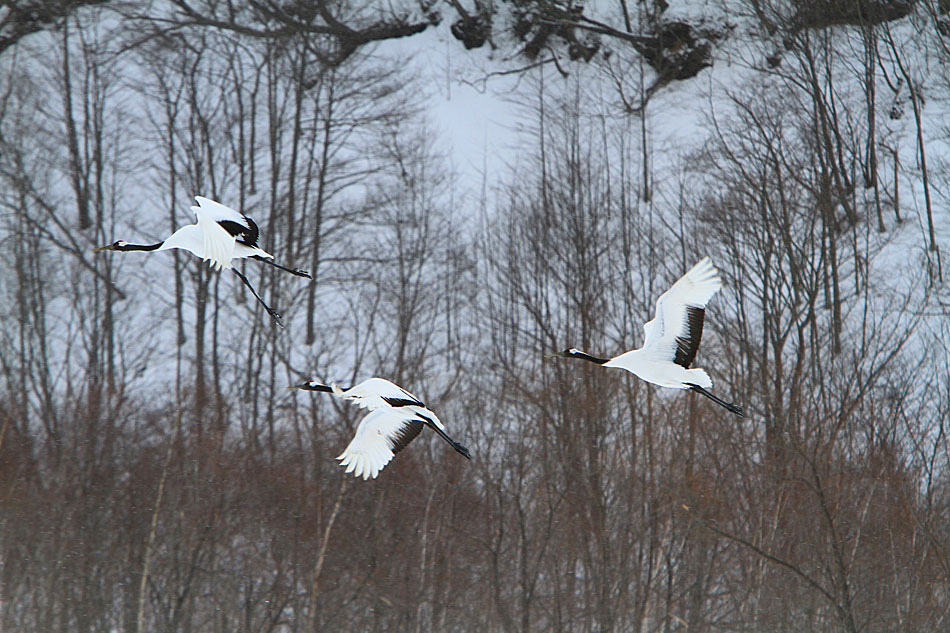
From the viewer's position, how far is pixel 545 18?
99.9 ft

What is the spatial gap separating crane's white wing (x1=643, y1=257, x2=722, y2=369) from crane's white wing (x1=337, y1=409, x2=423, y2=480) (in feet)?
10.0

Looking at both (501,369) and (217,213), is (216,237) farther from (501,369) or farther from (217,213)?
(501,369)

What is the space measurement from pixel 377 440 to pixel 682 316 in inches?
153

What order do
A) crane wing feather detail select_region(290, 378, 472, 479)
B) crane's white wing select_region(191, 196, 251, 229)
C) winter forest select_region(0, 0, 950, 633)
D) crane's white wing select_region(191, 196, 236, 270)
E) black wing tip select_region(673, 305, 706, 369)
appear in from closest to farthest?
crane's white wing select_region(191, 196, 236, 270) → black wing tip select_region(673, 305, 706, 369) → crane's white wing select_region(191, 196, 251, 229) → crane wing feather detail select_region(290, 378, 472, 479) → winter forest select_region(0, 0, 950, 633)

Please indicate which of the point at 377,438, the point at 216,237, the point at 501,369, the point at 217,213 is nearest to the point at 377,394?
the point at 377,438

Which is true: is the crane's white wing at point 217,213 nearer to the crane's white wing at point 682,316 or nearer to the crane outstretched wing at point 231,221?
the crane outstretched wing at point 231,221

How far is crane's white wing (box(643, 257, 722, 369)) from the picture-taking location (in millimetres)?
9555

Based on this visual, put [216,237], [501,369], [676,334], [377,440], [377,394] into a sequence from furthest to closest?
[501,369], [377,440], [377,394], [676,334], [216,237]

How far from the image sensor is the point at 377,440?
11656 mm

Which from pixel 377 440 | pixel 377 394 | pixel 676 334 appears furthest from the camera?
pixel 377 440

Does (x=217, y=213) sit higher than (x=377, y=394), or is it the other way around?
(x=217, y=213)

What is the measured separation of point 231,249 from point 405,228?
15.6 metres

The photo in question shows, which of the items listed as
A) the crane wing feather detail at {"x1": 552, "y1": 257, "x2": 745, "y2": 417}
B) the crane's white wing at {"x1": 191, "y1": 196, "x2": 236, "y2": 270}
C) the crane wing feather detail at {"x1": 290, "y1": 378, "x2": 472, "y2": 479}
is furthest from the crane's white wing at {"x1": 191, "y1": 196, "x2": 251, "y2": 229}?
the crane wing feather detail at {"x1": 552, "y1": 257, "x2": 745, "y2": 417}

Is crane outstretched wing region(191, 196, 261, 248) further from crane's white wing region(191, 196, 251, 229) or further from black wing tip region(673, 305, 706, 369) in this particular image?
black wing tip region(673, 305, 706, 369)
